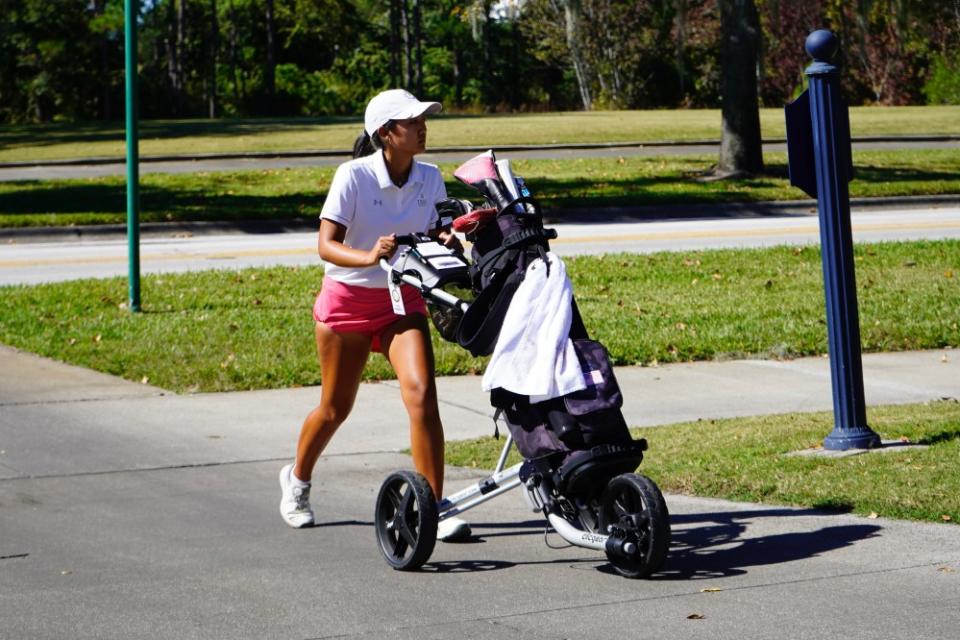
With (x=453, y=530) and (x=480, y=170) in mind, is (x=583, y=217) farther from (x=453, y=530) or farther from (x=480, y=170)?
(x=480, y=170)

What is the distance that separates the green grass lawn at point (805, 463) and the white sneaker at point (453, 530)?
1.30 m

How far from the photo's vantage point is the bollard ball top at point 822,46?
24.3 ft

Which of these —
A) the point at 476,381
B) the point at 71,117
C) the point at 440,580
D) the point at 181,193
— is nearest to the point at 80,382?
the point at 476,381

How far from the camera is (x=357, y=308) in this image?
621cm

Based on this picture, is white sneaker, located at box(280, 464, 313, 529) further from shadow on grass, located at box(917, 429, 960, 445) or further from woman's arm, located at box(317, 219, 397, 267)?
shadow on grass, located at box(917, 429, 960, 445)

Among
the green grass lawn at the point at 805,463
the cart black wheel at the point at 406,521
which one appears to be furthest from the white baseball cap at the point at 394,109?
the green grass lawn at the point at 805,463

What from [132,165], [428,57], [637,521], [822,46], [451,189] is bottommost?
[637,521]

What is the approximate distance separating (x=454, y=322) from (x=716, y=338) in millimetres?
5987

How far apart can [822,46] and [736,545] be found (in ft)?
9.14

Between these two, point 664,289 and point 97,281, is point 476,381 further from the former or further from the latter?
point 97,281

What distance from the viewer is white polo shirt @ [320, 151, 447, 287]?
6.04m

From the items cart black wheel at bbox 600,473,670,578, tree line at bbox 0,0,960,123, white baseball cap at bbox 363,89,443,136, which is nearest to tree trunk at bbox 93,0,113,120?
tree line at bbox 0,0,960,123

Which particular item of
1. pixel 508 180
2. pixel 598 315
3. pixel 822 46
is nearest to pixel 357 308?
pixel 508 180

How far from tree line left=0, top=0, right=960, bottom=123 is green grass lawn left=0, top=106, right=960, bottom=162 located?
1733 millimetres
